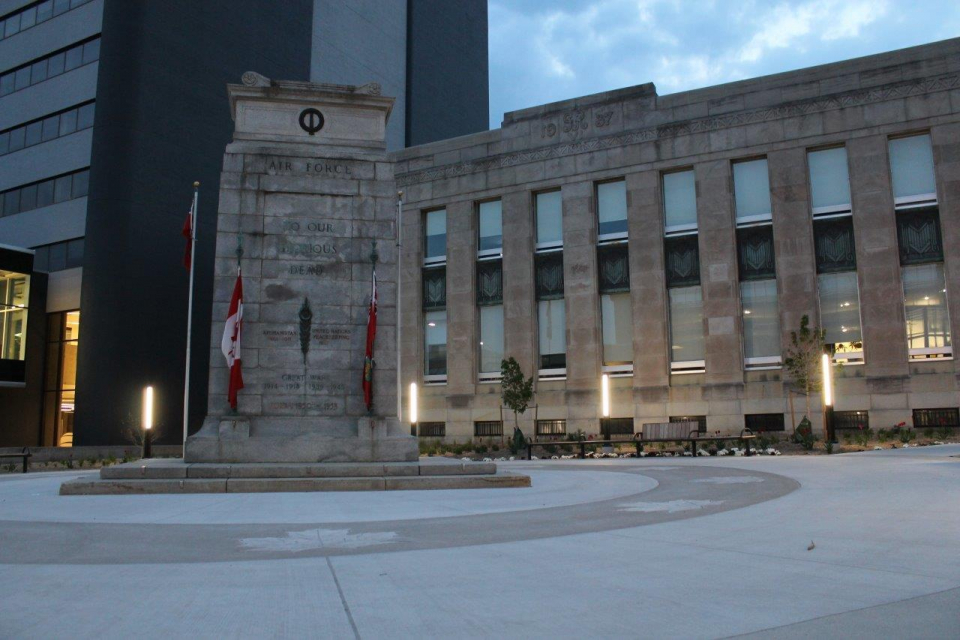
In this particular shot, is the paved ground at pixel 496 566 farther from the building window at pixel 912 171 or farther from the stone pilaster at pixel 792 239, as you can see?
the building window at pixel 912 171

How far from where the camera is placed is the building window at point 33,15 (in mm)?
46031

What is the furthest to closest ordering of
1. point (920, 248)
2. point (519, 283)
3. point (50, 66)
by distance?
point (50, 66)
point (519, 283)
point (920, 248)

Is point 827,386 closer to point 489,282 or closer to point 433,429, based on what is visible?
point 489,282

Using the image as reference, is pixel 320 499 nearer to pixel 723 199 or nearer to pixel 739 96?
pixel 723 199

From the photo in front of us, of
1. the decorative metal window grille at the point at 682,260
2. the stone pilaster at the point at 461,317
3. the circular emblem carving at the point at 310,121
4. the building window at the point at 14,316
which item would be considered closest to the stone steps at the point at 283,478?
the circular emblem carving at the point at 310,121

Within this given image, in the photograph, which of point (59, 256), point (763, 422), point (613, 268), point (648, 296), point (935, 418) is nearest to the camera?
point (935, 418)

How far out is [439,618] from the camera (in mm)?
5031

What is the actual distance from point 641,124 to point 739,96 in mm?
4532

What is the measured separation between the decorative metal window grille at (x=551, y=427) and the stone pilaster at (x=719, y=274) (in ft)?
23.4

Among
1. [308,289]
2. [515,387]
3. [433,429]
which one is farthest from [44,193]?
[308,289]

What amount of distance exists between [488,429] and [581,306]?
302 inches

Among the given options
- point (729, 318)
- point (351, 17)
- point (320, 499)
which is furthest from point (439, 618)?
point (351, 17)

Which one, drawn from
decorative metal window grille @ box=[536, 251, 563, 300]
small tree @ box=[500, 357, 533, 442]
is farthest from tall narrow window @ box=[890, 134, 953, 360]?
small tree @ box=[500, 357, 533, 442]

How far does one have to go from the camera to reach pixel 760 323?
34.7 metres
